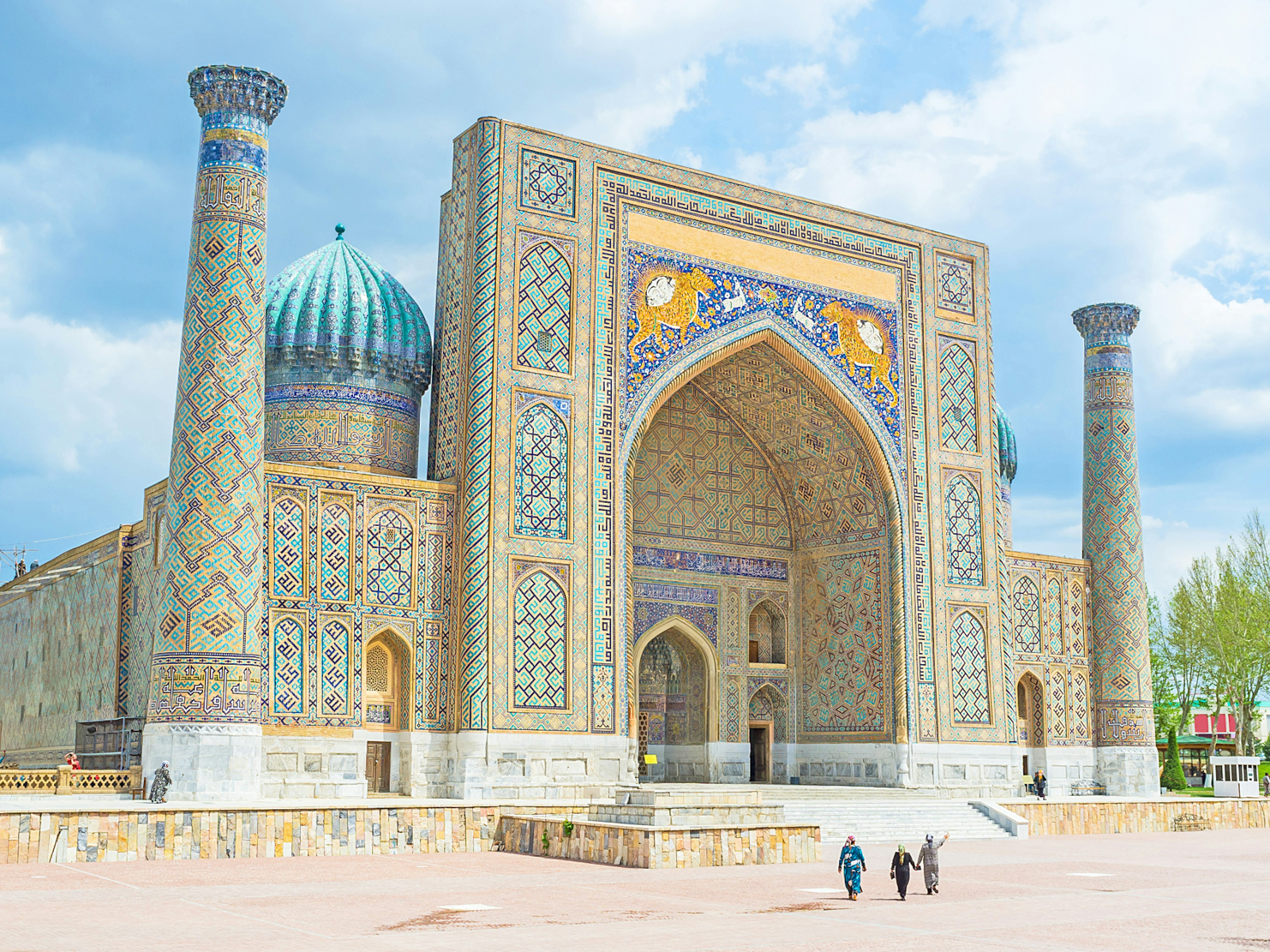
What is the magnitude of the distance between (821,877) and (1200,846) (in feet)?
16.0

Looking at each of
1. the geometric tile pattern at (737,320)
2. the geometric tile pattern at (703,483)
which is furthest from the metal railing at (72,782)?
the geometric tile pattern at (703,483)

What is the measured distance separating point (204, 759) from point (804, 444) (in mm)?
7631

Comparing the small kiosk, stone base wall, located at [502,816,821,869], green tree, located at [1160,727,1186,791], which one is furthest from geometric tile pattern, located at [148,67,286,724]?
green tree, located at [1160,727,1186,791]

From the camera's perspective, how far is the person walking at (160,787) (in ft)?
33.2

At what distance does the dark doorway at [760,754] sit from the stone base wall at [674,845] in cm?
579

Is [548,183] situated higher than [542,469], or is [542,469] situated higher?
[548,183]

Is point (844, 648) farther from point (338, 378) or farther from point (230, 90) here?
point (230, 90)

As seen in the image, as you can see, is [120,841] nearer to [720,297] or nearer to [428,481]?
[428,481]

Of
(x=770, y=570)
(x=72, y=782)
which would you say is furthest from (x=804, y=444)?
(x=72, y=782)

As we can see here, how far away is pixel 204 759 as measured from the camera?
1034 cm

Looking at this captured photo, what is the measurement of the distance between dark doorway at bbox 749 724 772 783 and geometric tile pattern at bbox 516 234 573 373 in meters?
5.17

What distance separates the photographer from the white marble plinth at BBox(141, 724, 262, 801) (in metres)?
10.3

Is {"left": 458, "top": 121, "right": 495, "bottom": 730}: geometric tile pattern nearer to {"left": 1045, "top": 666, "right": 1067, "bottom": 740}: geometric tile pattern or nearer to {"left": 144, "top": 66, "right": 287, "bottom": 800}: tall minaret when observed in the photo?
{"left": 144, "top": 66, "right": 287, "bottom": 800}: tall minaret

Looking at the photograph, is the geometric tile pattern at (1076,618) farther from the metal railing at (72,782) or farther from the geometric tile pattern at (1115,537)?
the metal railing at (72,782)
